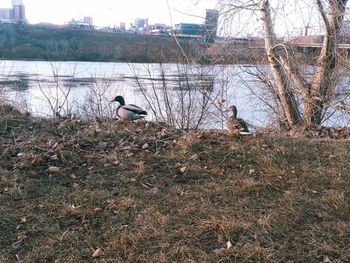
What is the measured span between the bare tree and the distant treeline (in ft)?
3.13

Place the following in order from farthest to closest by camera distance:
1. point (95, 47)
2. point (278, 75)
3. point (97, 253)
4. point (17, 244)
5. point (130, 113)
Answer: point (95, 47) → point (278, 75) → point (130, 113) → point (17, 244) → point (97, 253)

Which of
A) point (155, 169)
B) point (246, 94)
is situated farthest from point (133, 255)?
point (246, 94)

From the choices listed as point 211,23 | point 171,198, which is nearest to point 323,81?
point 211,23

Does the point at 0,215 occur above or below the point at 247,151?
below

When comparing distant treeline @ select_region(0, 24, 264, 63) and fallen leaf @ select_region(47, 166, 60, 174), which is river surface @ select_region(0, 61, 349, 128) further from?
fallen leaf @ select_region(47, 166, 60, 174)

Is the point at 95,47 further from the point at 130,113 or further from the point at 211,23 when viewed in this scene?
the point at 130,113

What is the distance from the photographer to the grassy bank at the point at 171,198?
3211mm

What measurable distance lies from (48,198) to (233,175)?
1.73 metres

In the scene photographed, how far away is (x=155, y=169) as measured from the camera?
15.1 ft

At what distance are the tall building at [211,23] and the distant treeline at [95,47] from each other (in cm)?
31

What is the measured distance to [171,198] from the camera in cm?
398

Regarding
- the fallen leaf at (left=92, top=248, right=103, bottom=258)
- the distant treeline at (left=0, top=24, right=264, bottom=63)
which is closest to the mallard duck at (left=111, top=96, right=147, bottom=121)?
the distant treeline at (left=0, top=24, right=264, bottom=63)

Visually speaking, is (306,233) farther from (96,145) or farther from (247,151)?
(96,145)

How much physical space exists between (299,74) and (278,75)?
441mm
